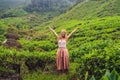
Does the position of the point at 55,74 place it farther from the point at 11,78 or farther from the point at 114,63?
the point at 114,63

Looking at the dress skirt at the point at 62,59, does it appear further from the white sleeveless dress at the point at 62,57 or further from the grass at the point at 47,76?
the grass at the point at 47,76

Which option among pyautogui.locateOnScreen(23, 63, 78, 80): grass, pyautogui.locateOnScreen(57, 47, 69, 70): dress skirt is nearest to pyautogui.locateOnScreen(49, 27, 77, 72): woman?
pyautogui.locateOnScreen(57, 47, 69, 70): dress skirt

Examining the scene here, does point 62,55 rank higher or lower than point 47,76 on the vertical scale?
higher

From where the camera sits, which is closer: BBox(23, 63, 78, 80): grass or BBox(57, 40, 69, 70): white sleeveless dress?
BBox(23, 63, 78, 80): grass

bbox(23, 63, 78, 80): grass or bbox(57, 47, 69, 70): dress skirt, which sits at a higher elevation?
bbox(57, 47, 69, 70): dress skirt

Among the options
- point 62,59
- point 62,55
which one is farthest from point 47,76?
point 62,55

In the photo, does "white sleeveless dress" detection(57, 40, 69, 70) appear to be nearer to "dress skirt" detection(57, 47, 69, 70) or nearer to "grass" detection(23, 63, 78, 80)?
"dress skirt" detection(57, 47, 69, 70)

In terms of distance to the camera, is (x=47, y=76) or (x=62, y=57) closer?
(x=62, y=57)

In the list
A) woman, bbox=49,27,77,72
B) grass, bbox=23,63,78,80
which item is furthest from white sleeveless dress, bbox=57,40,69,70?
grass, bbox=23,63,78,80

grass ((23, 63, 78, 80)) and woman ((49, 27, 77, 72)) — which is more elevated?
woman ((49, 27, 77, 72))

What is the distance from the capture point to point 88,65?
1170 centimetres

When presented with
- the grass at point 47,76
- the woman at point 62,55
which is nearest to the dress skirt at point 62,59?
the woman at point 62,55

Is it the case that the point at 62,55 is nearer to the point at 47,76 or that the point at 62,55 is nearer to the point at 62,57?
the point at 62,57

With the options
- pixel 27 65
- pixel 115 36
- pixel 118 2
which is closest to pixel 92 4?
pixel 118 2
